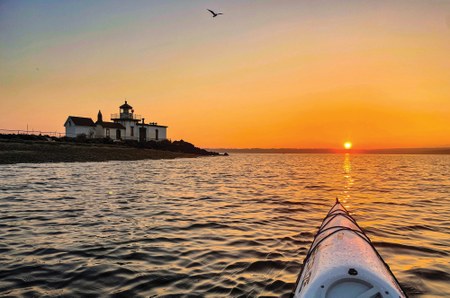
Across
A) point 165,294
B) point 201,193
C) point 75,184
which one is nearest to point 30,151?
point 75,184

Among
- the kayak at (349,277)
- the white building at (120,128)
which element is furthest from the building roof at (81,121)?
the kayak at (349,277)

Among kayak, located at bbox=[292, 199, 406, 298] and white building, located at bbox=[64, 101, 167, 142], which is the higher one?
white building, located at bbox=[64, 101, 167, 142]

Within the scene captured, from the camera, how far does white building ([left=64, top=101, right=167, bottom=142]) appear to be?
78375 mm

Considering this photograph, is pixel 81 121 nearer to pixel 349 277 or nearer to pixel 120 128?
pixel 120 128

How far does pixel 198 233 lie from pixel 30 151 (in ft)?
143

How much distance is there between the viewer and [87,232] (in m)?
9.84

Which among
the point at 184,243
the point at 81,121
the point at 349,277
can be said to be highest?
the point at 81,121

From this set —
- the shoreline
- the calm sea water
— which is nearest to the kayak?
the calm sea water

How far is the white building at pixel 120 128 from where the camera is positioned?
78.4 m

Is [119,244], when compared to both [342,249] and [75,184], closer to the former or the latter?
[342,249]

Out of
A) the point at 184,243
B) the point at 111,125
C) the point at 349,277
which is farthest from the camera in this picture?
the point at 111,125

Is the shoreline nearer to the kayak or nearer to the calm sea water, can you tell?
the calm sea water

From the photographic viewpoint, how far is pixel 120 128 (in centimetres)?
8581

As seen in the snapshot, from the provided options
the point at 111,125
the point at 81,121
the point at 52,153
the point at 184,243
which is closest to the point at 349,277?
the point at 184,243
